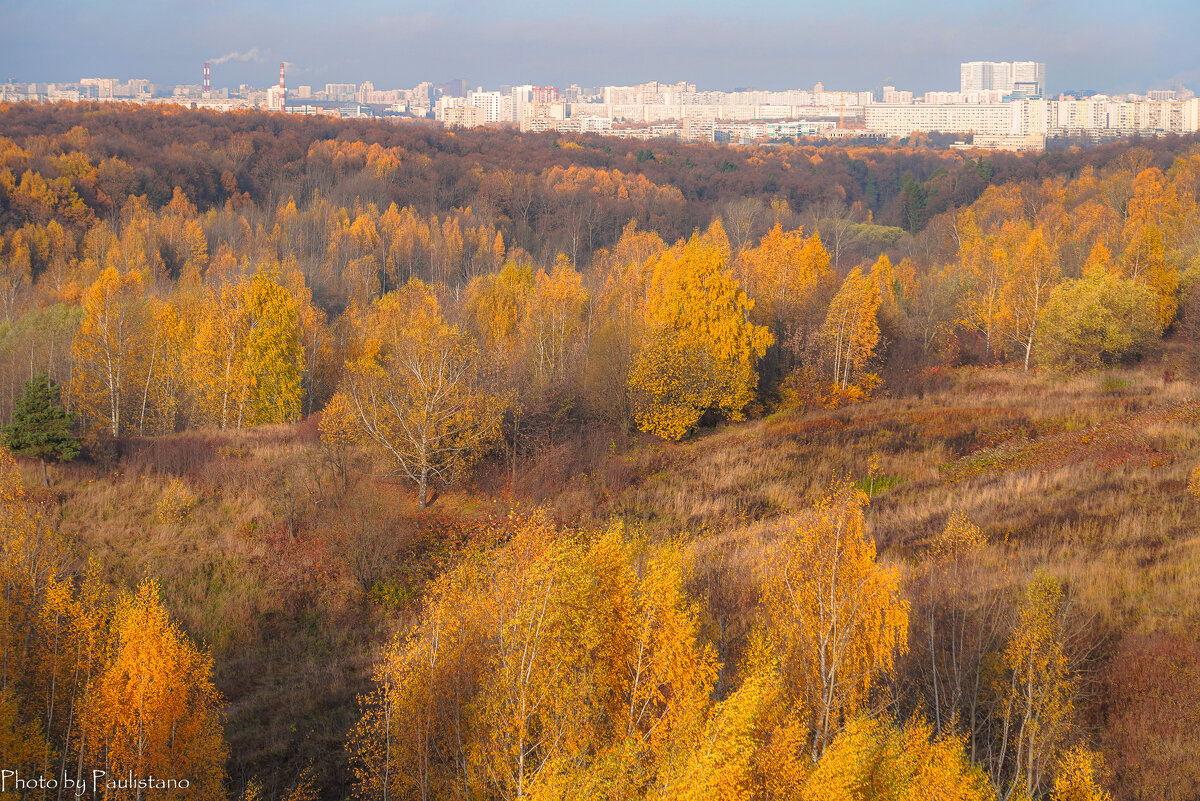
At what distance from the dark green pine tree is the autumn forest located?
98mm

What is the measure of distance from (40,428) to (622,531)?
16.3 meters

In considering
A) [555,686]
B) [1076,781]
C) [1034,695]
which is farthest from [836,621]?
[555,686]

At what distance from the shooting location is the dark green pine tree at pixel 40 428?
2161 centimetres

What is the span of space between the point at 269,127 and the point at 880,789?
4642 inches

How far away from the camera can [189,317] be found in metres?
41.2

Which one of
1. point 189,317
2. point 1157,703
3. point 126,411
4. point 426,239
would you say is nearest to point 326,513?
point 1157,703

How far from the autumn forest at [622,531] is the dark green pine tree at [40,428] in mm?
98

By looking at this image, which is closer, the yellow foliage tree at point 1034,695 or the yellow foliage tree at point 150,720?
the yellow foliage tree at point 1034,695

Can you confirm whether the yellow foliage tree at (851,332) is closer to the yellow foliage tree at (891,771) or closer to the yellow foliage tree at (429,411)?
the yellow foliage tree at (429,411)

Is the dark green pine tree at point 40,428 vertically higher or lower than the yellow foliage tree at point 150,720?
higher

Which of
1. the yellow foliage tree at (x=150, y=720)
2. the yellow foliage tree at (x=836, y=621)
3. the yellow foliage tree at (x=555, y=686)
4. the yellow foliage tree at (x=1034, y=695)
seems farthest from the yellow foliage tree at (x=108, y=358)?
the yellow foliage tree at (x=1034, y=695)

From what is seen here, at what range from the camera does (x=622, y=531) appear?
1758 cm

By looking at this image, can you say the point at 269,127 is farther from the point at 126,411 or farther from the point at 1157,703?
the point at 1157,703

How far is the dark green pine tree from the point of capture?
2161cm
